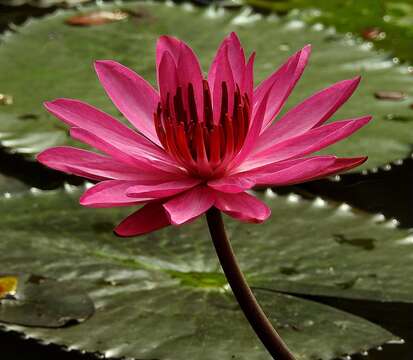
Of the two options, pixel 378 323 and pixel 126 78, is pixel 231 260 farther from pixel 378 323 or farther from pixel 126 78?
pixel 378 323

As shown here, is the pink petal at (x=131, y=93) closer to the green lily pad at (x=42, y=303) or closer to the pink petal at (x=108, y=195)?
the pink petal at (x=108, y=195)

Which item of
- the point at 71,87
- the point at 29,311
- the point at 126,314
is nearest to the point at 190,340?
the point at 126,314

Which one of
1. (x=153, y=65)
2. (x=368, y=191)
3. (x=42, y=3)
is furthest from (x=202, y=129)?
(x=42, y=3)

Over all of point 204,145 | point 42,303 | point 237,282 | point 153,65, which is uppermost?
point 204,145

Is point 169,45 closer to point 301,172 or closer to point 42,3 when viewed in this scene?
point 301,172

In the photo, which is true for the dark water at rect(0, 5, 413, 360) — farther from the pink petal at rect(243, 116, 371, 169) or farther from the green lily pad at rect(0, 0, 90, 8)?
the green lily pad at rect(0, 0, 90, 8)

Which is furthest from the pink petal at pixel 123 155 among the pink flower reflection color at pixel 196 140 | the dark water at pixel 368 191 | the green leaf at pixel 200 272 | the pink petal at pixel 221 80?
the dark water at pixel 368 191
